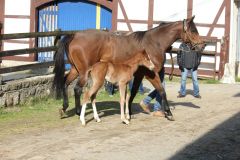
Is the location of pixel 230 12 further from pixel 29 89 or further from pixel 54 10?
pixel 29 89

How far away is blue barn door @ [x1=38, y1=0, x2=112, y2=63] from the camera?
66.1ft

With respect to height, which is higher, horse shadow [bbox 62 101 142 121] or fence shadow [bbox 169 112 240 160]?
fence shadow [bbox 169 112 240 160]

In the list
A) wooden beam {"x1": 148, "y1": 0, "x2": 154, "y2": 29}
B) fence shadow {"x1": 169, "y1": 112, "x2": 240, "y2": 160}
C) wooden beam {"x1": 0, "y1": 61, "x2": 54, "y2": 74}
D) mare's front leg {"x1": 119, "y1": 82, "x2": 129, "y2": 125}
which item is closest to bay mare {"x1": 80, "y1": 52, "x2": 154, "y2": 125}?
mare's front leg {"x1": 119, "y1": 82, "x2": 129, "y2": 125}

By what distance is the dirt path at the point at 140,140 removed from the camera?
7375mm

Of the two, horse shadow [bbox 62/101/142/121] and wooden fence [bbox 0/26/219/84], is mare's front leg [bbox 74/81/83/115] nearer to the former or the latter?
horse shadow [bbox 62/101/142/121]

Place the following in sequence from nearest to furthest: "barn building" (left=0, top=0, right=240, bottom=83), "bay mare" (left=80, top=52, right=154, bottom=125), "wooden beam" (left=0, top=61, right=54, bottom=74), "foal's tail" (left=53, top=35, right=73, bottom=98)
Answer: "bay mare" (left=80, top=52, right=154, bottom=125)
"foal's tail" (left=53, top=35, right=73, bottom=98)
"wooden beam" (left=0, top=61, right=54, bottom=74)
"barn building" (left=0, top=0, right=240, bottom=83)

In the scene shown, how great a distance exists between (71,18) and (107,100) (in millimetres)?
8291

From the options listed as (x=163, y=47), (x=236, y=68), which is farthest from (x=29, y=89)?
(x=236, y=68)

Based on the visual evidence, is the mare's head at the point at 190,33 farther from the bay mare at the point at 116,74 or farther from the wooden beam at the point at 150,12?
the wooden beam at the point at 150,12

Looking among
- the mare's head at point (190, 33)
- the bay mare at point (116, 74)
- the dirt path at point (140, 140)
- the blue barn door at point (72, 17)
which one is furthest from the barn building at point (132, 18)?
the bay mare at point (116, 74)

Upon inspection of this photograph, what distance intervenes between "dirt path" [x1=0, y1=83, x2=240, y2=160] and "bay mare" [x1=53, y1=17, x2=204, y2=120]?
78 cm

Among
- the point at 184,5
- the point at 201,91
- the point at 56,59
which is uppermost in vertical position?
the point at 184,5

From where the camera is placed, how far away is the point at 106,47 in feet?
33.5

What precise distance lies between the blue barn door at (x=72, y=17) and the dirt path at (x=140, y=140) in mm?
9650
